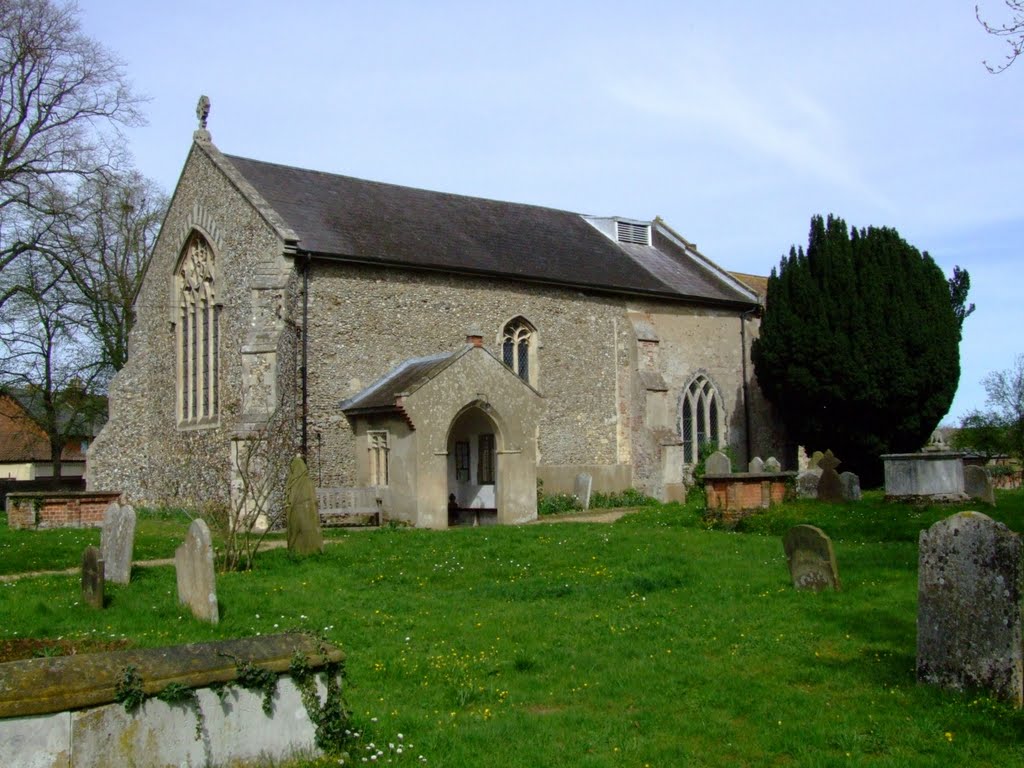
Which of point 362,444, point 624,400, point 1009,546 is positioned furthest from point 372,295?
point 1009,546

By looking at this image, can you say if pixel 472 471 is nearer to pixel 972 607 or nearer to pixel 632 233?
pixel 632 233

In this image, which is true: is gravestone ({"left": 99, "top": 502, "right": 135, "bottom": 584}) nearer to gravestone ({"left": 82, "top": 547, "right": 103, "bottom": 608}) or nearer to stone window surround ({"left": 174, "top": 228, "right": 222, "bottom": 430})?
gravestone ({"left": 82, "top": 547, "right": 103, "bottom": 608})

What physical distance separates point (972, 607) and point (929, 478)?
1271 centimetres

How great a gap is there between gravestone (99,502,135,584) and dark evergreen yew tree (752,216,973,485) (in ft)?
68.0

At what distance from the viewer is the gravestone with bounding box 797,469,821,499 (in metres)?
21.7

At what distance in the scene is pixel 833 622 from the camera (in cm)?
903

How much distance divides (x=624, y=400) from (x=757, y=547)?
1375 cm

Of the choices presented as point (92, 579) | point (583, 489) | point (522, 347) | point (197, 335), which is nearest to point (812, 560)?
point (92, 579)

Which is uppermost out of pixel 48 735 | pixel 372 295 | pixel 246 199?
pixel 246 199

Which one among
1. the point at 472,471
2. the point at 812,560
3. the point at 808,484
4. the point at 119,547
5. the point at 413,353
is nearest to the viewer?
the point at 812,560

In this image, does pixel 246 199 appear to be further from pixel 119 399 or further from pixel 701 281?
pixel 701 281

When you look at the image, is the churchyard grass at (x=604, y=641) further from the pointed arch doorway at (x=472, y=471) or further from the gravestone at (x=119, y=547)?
the pointed arch doorway at (x=472, y=471)

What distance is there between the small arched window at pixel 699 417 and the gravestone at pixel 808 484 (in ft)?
24.4

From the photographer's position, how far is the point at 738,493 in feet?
58.4
